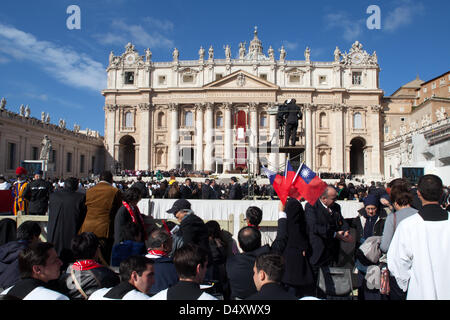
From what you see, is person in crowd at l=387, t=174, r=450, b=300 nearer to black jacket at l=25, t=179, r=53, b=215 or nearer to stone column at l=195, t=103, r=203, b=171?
black jacket at l=25, t=179, r=53, b=215

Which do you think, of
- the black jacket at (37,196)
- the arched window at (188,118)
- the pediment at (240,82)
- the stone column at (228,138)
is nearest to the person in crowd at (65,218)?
the black jacket at (37,196)

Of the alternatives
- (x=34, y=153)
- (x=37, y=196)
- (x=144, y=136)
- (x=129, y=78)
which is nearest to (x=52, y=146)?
(x=34, y=153)

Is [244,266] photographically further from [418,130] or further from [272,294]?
[418,130]

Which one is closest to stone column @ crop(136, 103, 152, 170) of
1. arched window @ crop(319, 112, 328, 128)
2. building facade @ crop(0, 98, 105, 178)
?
building facade @ crop(0, 98, 105, 178)

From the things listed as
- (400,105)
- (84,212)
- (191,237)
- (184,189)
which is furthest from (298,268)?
(400,105)

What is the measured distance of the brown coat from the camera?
513 cm

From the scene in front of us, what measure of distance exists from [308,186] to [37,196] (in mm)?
7549

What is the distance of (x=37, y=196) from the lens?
28.3ft

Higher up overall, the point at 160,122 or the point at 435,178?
the point at 160,122

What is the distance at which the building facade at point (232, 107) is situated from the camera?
4622cm

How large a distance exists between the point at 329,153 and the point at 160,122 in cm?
2661

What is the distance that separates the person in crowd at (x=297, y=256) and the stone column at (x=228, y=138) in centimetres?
4082
